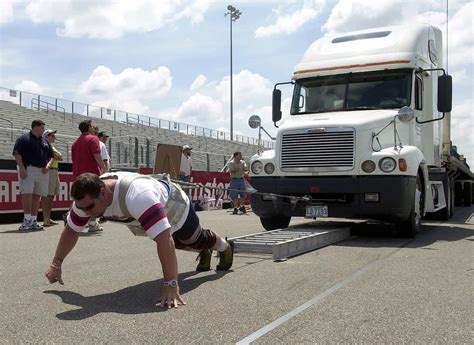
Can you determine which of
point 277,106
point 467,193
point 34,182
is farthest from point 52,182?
point 467,193

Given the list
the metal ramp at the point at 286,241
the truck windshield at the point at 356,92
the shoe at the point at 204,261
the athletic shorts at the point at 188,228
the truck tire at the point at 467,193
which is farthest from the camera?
the truck tire at the point at 467,193

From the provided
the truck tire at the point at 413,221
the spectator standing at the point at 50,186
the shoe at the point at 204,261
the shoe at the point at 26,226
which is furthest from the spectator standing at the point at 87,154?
the truck tire at the point at 413,221

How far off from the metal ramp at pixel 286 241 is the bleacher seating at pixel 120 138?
779 centimetres

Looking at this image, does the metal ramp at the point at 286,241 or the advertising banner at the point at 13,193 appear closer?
the metal ramp at the point at 286,241

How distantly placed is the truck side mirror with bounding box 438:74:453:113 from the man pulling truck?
5.85 metres

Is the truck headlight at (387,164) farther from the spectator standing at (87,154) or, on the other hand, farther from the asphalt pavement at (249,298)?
the spectator standing at (87,154)

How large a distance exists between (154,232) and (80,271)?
200 centimetres

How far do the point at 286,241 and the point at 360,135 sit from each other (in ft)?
8.23

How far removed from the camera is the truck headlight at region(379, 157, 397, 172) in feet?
25.7

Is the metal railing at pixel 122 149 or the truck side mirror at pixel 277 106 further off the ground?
the truck side mirror at pixel 277 106

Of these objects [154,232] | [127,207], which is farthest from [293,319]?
[127,207]

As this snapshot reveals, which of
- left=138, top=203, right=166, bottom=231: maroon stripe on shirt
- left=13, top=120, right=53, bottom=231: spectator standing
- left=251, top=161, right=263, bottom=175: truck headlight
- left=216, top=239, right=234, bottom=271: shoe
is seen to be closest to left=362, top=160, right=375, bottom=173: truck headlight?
left=251, top=161, right=263, bottom=175: truck headlight

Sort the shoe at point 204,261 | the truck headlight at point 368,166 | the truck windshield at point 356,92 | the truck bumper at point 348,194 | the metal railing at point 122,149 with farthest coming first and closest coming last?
the metal railing at point 122,149, the truck windshield at point 356,92, the truck headlight at point 368,166, the truck bumper at point 348,194, the shoe at point 204,261

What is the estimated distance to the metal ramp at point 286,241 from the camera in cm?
631
